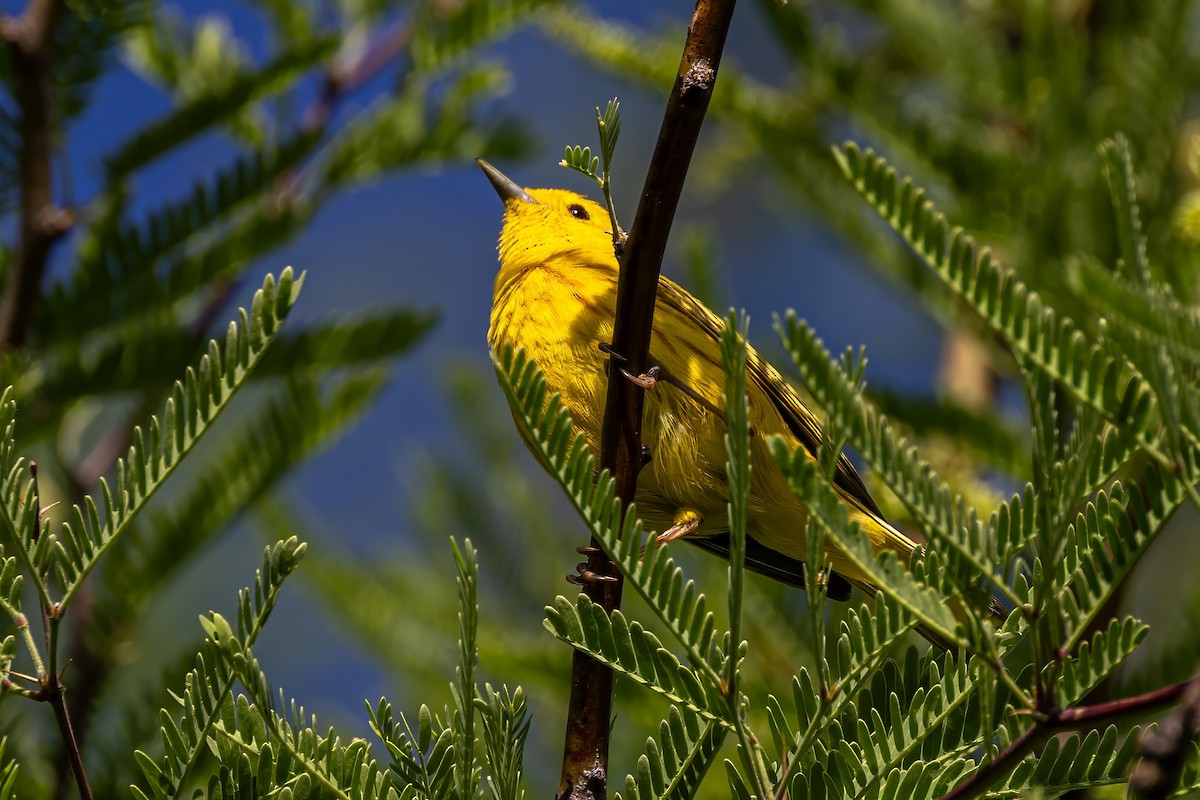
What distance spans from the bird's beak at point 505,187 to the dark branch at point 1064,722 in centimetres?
265

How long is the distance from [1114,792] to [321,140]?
1910 mm

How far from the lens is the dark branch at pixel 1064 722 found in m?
1.06

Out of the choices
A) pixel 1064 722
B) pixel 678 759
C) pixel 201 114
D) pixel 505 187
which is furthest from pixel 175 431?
pixel 505 187

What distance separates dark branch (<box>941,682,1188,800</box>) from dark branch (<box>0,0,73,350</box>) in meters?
1.91

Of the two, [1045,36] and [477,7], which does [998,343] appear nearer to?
[1045,36]

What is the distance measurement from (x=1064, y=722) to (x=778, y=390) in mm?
1800

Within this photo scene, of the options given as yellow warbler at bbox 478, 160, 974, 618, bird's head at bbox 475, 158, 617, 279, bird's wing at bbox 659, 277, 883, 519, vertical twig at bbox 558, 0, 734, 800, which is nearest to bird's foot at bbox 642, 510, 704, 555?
yellow warbler at bbox 478, 160, 974, 618

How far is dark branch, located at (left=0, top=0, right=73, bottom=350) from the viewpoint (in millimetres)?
2385

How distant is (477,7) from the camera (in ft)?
9.19

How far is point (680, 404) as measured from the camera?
2604 millimetres

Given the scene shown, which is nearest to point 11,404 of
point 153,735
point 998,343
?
point 153,735

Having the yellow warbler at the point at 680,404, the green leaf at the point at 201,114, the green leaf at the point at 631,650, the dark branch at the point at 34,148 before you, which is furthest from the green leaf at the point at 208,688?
the green leaf at the point at 201,114

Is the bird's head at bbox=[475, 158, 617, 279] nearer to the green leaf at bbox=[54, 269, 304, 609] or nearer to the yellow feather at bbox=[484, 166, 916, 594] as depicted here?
the yellow feather at bbox=[484, 166, 916, 594]

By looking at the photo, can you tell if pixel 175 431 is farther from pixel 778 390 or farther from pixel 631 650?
pixel 778 390
